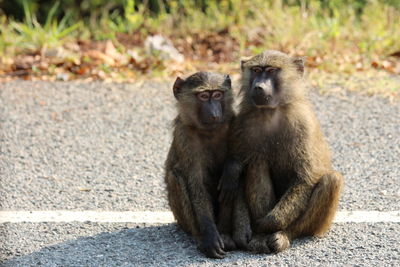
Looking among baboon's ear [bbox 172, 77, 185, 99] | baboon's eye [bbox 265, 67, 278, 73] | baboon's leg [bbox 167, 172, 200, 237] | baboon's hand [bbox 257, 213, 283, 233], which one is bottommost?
baboon's hand [bbox 257, 213, 283, 233]

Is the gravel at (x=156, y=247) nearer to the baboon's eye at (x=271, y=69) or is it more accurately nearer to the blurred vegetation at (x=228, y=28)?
the baboon's eye at (x=271, y=69)

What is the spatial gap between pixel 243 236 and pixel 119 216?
1.12 metres

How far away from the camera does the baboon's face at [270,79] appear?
4941 millimetres

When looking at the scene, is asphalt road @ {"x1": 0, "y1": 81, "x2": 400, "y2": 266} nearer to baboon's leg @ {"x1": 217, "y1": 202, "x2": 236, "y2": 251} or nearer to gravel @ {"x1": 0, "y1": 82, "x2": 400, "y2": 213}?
gravel @ {"x1": 0, "y1": 82, "x2": 400, "y2": 213}

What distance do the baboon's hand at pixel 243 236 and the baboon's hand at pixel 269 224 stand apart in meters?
0.08

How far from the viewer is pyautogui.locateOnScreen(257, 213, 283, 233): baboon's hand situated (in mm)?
4809

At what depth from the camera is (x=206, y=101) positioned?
16.5ft

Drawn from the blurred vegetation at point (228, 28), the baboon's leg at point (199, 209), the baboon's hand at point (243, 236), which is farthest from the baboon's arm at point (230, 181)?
the blurred vegetation at point (228, 28)

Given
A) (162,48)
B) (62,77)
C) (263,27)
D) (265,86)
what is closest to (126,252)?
(265,86)

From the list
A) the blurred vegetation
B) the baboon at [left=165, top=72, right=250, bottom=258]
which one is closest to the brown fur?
the baboon at [left=165, top=72, right=250, bottom=258]

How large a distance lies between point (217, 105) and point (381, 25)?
20.1ft

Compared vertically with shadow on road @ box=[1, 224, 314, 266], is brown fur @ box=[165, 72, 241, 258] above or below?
above

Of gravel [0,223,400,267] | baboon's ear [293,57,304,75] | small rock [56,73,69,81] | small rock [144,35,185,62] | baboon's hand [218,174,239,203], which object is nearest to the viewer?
gravel [0,223,400,267]

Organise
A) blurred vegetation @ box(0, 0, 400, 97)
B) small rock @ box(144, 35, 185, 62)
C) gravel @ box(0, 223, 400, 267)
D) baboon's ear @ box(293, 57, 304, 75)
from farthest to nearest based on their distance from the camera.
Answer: blurred vegetation @ box(0, 0, 400, 97), small rock @ box(144, 35, 185, 62), baboon's ear @ box(293, 57, 304, 75), gravel @ box(0, 223, 400, 267)
